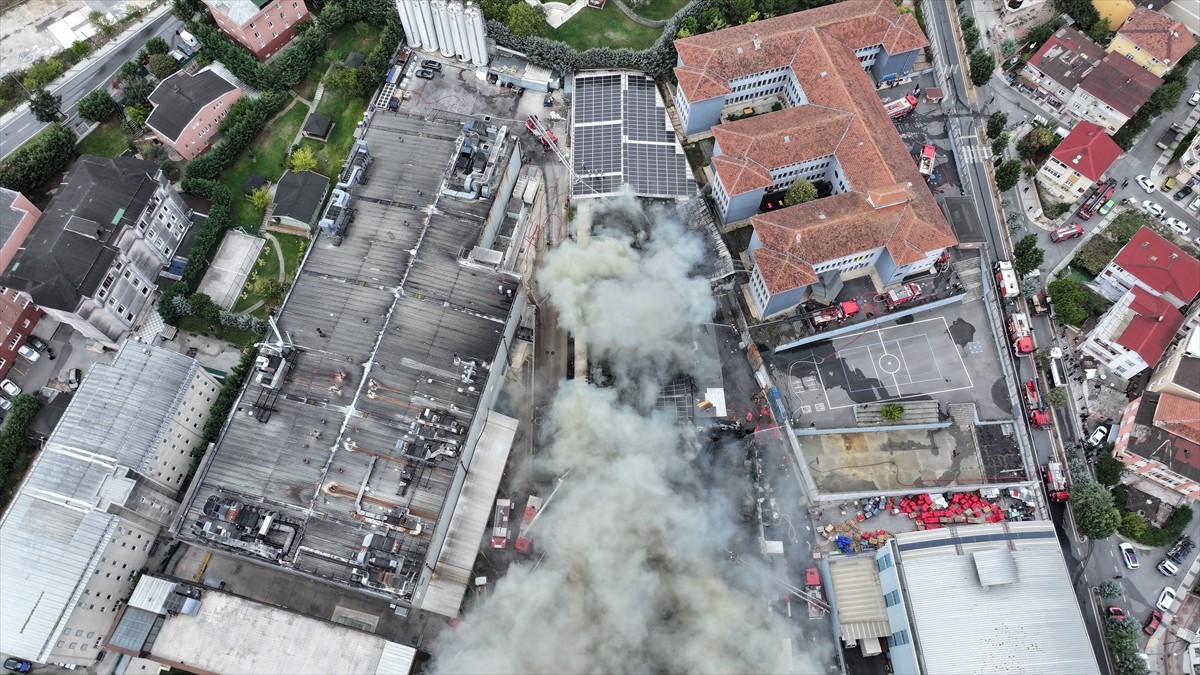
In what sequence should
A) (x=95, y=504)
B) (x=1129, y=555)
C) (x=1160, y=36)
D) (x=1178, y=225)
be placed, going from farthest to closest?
(x=1160, y=36)
(x=1178, y=225)
(x=1129, y=555)
(x=95, y=504)

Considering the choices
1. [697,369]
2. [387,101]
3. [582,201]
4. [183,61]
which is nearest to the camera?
[697,369]

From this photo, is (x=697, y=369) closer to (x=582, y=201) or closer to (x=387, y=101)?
(x=582, y=201)

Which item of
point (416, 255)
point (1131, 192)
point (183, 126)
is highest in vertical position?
point (1131, 192)

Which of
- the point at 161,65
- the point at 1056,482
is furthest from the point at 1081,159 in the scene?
the point at 161,65

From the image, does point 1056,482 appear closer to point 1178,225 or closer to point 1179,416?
point 1179,416

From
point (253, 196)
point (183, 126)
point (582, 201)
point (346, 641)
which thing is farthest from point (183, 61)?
point (346, 641)

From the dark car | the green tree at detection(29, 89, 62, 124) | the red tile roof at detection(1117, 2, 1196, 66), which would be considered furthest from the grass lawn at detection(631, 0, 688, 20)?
the dark car
